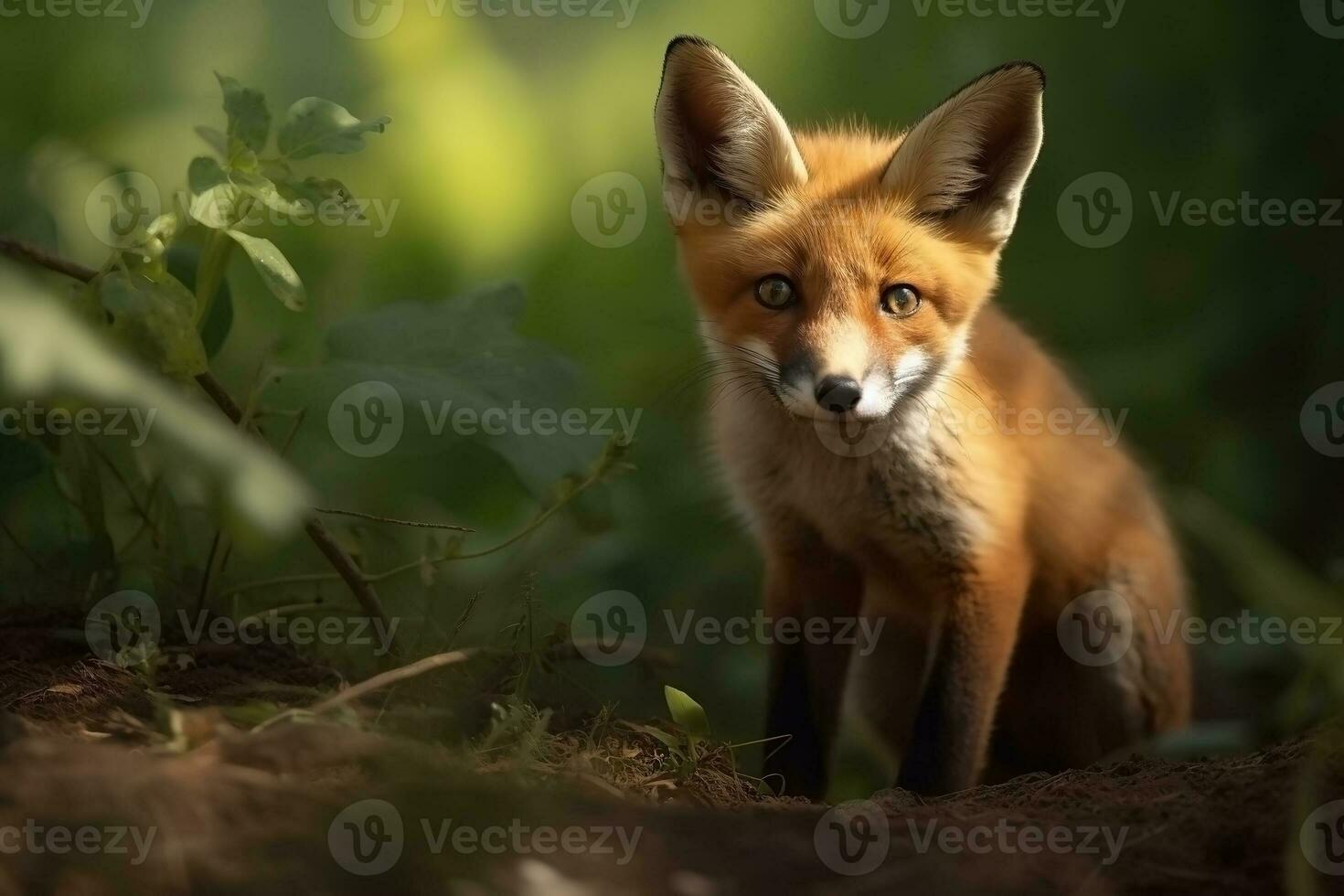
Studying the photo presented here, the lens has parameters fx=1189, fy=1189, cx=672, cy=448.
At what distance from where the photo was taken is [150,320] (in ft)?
5.44

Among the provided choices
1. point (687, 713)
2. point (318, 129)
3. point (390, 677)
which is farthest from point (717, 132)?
point (390, 677)

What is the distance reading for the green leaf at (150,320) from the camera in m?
1.65

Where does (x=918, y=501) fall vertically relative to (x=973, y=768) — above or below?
above

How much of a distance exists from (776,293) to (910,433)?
381 millimetres

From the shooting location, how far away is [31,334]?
1158 millimetres

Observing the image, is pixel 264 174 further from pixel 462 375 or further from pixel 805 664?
pixel 805 664

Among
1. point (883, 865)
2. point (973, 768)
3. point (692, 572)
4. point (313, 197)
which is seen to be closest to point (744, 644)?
point (692, 572)

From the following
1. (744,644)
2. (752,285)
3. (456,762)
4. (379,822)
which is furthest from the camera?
(744,644)

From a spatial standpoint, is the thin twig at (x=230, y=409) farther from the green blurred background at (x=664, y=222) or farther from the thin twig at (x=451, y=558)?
the green blurred background at (x=664, y=222)

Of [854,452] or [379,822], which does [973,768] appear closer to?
[854,452]

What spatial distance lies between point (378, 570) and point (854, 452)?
1.00 m

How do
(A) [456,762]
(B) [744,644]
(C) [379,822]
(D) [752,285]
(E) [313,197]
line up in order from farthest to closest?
(B) [744,644] < (D) [752,285] < (E) [313,197] < (A) [456,762] < (C) [379,822]

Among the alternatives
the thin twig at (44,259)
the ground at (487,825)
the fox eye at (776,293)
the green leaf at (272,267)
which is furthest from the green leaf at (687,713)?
the thin twig at (44,259)

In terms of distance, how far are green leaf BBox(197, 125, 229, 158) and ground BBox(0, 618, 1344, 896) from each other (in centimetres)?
86
